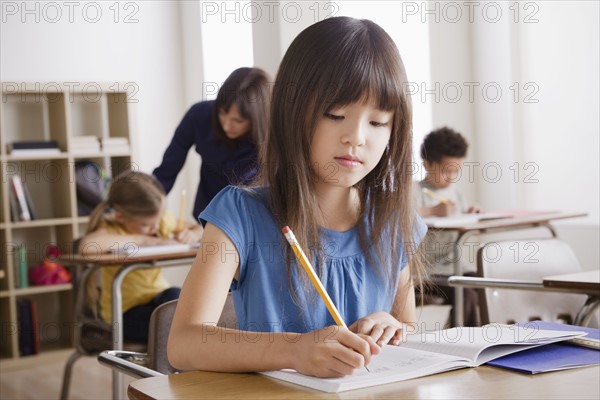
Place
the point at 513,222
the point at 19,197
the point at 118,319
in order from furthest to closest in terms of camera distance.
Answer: the point at 19,197, the point at 513,222, the point at 118,319

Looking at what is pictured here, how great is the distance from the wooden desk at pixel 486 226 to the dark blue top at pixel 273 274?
6.95ft

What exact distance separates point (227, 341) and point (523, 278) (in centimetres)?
133

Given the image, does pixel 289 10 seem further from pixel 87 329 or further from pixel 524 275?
pixel 524 275

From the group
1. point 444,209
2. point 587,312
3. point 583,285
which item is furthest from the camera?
point 444,209

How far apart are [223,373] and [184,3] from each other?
15.3ft

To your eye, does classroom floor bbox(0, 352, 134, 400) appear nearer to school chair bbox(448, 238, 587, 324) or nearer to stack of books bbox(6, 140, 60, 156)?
stack of books bbox(6, 140, 60, 156)

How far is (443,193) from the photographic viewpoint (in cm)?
427

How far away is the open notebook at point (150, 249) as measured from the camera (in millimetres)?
3045

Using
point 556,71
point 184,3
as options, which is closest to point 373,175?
point 556,71

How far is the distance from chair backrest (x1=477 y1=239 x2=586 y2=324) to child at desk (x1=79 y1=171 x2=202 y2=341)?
4.24ft

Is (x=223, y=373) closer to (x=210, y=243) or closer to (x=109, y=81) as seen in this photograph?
(x=210, y=243)

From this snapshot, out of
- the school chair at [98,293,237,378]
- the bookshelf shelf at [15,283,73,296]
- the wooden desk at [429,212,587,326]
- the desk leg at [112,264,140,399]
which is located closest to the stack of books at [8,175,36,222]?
the bookshelf shelf at [15,283,73,296]

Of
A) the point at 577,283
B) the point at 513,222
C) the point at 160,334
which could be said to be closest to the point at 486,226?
the point at 513,222

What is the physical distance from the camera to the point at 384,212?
1.38 m
